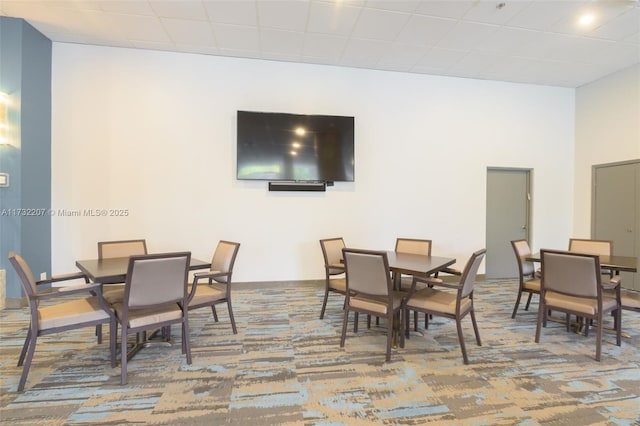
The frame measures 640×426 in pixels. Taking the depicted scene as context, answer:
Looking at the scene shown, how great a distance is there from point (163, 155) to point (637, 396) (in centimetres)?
534

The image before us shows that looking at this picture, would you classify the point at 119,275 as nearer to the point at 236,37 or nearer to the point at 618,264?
the point at 236,37

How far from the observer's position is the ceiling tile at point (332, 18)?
309cm

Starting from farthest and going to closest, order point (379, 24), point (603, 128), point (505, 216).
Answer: point (505, 216), point (603, 128), point (379, 24)

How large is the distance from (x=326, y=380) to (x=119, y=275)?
1.76m

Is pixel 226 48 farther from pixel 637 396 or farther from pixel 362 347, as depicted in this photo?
pixel 637 396

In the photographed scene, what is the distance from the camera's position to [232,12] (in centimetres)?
317

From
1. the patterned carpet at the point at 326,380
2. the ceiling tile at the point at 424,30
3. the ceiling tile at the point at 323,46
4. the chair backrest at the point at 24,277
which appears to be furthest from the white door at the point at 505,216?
the chair backrest at the point at 24,277

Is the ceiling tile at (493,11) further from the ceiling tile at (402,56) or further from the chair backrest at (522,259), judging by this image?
the chair backrest at (522,259)

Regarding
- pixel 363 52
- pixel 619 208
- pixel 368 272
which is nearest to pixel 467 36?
pixel 363 52

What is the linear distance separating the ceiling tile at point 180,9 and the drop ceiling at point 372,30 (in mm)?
12

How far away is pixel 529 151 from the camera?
4938 mm

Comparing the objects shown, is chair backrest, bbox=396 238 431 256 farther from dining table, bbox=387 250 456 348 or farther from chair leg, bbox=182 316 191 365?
chair leg, bbox=182 316 191 365

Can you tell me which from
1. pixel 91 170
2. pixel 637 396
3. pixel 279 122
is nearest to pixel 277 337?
pixel 637 396

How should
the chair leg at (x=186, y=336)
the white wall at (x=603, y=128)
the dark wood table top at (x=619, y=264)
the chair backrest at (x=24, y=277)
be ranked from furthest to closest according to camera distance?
1. the white wall at (x=603, y=128)
2. the dark wood table top at (x=619, y=264)
3. the chair leg at (x=186, y=336)
4. the chair backrest at (x=24, y=277)
